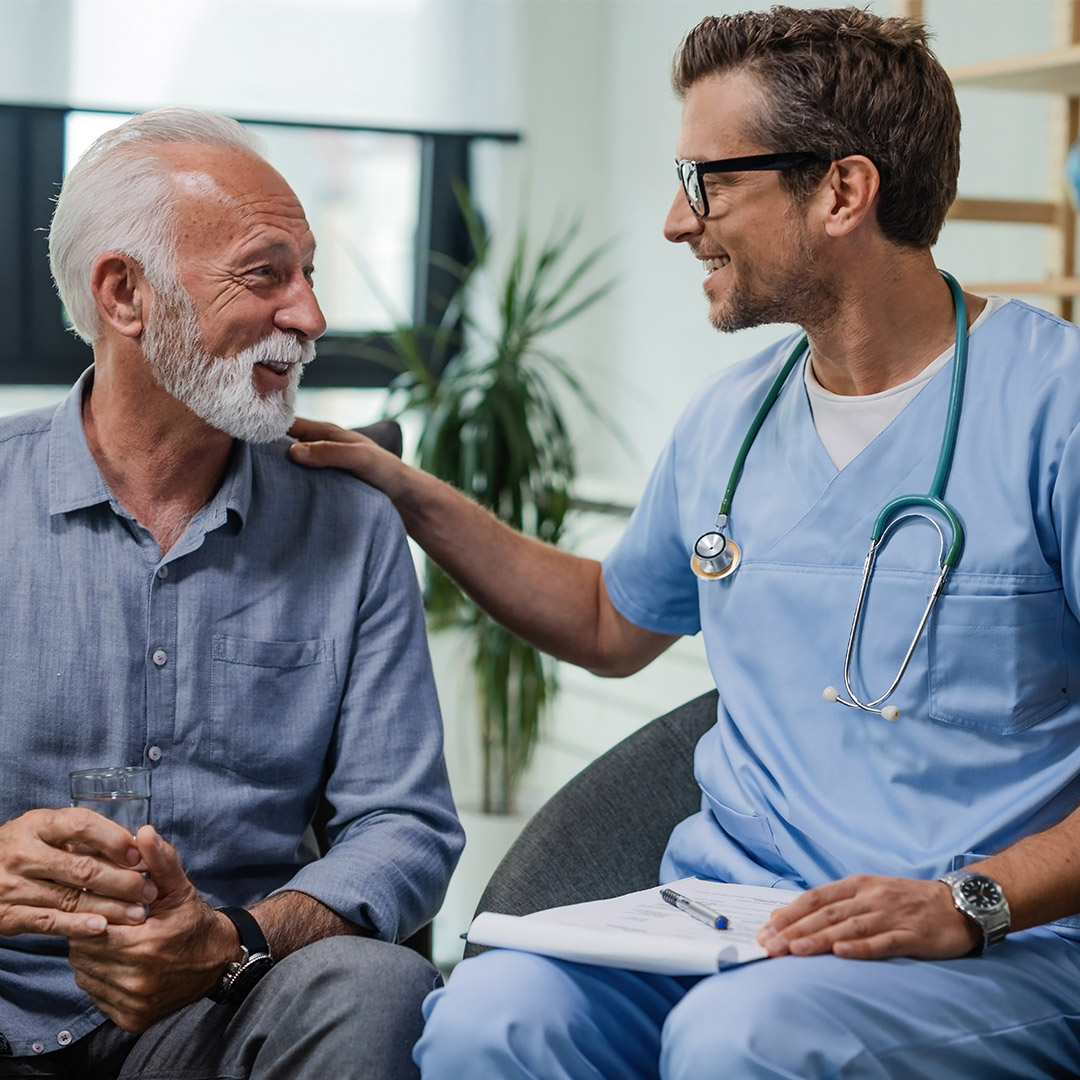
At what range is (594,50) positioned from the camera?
400cm

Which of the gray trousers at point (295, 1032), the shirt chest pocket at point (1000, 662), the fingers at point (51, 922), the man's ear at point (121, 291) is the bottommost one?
the gray trousers at point (295, 1032)

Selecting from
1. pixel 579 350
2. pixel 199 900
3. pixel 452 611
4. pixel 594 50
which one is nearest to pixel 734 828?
pixel 199 900

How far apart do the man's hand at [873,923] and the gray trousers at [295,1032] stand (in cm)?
33

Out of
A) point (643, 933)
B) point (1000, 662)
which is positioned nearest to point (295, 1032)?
point (643, 933)

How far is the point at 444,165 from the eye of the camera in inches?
158

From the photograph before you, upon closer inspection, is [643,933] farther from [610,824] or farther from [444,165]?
[444,165]

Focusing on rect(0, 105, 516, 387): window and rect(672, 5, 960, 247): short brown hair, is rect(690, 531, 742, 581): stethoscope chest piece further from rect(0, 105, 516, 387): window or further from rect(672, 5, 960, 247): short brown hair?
rect(0, 105, 516, 387): window

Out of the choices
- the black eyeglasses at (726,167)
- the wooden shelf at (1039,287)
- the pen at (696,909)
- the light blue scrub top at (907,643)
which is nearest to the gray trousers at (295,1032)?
the pen at (696,909)

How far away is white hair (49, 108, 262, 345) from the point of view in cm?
149

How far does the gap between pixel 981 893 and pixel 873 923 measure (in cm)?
11

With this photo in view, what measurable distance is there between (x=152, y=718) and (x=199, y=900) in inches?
9.4

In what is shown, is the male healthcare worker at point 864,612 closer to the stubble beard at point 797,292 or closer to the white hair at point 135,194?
the stubble beard at point 797,292

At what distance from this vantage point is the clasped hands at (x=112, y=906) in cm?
122

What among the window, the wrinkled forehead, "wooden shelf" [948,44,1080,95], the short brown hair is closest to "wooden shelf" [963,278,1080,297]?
"wooden shelf" [948,44,1080,95]
